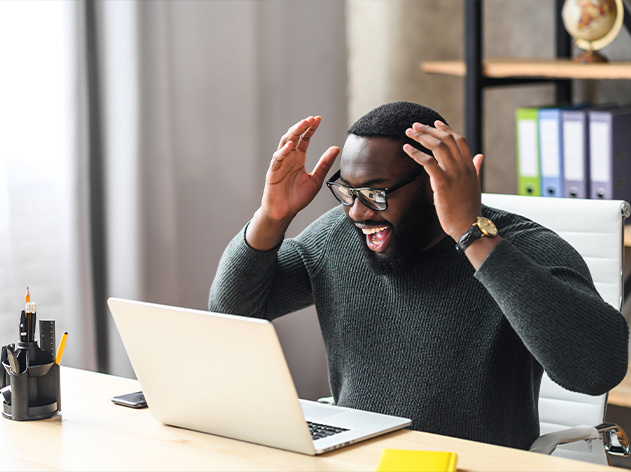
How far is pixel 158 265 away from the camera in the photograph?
88.7 inches

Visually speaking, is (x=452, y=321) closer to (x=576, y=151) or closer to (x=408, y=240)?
(x=408, y=240)

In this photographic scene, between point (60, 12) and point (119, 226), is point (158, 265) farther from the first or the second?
point (60, 12)

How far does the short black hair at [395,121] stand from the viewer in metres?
1.46

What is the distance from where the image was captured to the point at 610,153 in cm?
235

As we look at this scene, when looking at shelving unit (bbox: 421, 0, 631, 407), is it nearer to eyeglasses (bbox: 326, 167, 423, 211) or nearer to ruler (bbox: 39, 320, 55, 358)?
eyeglasses (bbox: 326, 167, 423, 211)

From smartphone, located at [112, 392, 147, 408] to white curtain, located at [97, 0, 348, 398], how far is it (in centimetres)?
74

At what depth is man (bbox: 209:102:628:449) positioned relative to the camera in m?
1.29

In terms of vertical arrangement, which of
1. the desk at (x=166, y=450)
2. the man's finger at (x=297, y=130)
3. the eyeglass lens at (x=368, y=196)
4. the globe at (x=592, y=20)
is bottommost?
the desk at (x=166, y=450)

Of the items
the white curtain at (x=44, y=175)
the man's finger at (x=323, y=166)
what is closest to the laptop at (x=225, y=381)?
the man's finger at (x=323, y=166)

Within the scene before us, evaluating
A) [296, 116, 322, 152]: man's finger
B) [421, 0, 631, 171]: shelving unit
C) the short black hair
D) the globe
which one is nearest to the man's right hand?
[296, 116, 322, 152]: man's finger

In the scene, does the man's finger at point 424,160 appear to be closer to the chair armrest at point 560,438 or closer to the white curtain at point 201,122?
the chair armrest at point 560,438

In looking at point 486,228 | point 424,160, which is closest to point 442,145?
point 424,160

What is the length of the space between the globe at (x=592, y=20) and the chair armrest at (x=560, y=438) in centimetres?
130

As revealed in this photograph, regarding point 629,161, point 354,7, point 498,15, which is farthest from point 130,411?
point 498,15
